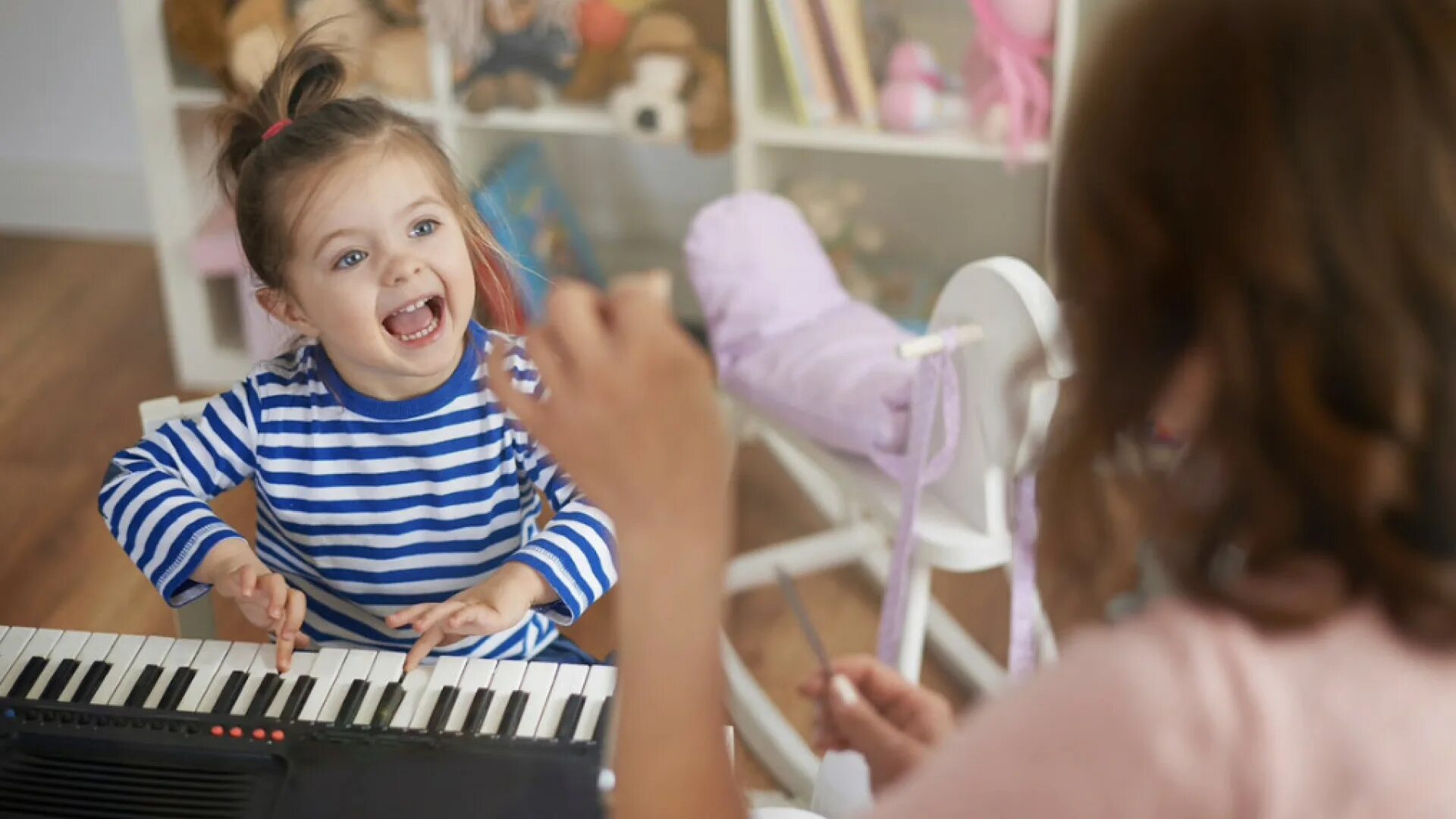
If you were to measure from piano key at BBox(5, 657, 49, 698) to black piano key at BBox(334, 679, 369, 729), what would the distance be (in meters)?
0.21

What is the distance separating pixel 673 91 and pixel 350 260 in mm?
1275

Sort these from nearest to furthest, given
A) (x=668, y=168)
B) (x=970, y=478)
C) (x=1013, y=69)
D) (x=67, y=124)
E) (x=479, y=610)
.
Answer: (x=479, y=610)
(x=970, y=478)
(x=1013, y=69)
(x=668, y=168)
(x=67, y=124)

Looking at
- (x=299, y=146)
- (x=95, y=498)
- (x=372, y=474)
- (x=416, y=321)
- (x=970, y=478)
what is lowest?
(x=95, y=498)

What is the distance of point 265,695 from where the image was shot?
37.4 inches

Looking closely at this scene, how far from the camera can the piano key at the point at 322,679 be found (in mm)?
938

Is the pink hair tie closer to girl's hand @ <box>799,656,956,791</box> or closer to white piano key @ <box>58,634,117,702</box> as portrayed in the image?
white piano key @ <box>58,634,117,702</box>

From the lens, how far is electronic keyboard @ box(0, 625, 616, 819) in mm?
869

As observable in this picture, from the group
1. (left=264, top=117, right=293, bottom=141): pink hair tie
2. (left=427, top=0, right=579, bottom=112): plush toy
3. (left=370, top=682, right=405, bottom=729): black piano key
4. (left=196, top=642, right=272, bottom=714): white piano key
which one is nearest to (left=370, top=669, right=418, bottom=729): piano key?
(left=370, top=682, right=405, bottom=729): black piano key

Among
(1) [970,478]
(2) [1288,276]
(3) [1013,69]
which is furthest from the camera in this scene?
(3) [1013,69]

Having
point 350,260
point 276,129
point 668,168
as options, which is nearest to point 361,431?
point 350,260

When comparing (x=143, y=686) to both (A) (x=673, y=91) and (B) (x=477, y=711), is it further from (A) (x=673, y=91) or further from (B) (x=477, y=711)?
(A) (x=673, y=91)

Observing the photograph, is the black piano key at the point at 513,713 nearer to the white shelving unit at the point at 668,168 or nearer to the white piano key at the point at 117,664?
the white piano key at the point at 117,664

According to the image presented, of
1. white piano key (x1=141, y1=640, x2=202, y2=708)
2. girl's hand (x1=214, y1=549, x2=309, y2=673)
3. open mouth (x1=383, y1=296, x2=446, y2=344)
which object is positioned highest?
open mouth (x1=383, y1=296, x2=446, y2=344)

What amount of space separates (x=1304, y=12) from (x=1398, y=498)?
0.18 meters
